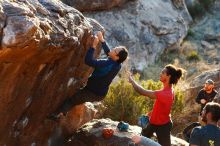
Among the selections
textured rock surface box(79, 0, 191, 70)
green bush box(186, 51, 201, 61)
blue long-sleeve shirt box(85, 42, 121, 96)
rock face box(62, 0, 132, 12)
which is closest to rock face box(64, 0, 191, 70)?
textured rock surface box(79, 0, 191, 70)

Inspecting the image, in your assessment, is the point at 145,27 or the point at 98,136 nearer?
the point at 98,136

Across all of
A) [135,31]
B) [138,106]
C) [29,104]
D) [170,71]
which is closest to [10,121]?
[29,104]

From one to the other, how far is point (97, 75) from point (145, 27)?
1438 cm

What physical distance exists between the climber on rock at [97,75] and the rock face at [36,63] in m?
0.14

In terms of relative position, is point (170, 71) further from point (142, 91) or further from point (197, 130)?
point (197, 130)

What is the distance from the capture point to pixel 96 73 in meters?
6.81

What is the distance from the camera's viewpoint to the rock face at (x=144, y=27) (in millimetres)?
19688

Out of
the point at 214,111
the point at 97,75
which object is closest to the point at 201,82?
the point at 97,75

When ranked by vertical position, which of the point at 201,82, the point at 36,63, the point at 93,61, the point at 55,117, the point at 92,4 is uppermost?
the point at 36,63

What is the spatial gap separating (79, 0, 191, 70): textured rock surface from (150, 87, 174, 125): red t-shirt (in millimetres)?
12400

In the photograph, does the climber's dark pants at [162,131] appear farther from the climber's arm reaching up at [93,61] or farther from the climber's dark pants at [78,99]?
the climber's arm reaching up at [93,61]

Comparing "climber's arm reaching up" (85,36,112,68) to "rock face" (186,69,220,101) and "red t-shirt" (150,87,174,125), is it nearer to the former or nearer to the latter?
"red t-shirt" (150,87,174,125)

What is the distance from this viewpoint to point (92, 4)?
63.0 feet

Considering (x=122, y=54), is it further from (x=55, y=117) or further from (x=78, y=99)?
(x=55, y=117)
